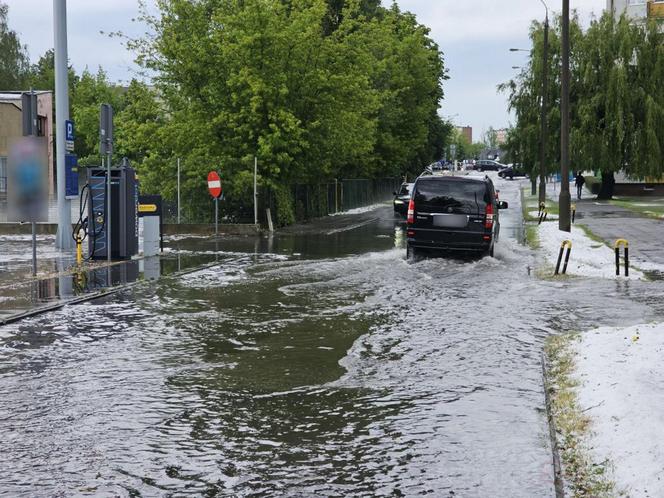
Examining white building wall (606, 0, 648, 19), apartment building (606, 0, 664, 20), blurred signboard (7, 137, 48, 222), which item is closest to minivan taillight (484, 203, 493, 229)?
blurred signboard (7, 137, 48, 222)

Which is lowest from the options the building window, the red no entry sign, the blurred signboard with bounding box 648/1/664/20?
the red no entry sign

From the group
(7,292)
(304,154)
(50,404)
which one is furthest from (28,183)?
(304,154)

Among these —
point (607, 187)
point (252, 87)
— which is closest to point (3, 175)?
point (252, 87)

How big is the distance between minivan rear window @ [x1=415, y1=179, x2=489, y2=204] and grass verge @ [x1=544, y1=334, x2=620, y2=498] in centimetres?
964

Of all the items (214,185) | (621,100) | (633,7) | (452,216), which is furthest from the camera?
(633,7)

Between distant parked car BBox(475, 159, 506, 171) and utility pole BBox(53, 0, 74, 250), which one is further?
distant parked car BBox(475, 159, 506, 171)

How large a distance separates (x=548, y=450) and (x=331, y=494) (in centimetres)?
169

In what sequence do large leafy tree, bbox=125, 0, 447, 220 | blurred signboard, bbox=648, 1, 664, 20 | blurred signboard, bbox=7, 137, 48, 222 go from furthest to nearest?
blurred signboard, bbox=648, 1, 664, 20 → large leafy tree, bbox=125, 0, 447, 220 → blurred signboard, bbox=7, 137, 48, 222

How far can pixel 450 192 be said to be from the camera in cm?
1906

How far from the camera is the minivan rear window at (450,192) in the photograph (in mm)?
19000

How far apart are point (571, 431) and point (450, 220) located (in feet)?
41.6

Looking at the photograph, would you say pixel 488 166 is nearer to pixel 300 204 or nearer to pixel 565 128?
pixel 300 204

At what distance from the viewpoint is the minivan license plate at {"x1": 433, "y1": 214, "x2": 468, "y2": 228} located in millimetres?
18969

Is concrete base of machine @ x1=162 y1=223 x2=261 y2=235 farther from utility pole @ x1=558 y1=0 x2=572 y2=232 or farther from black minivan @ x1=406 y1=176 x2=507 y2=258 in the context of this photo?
black minivan @ x1=406 y1=176 x2=507 y2=258
